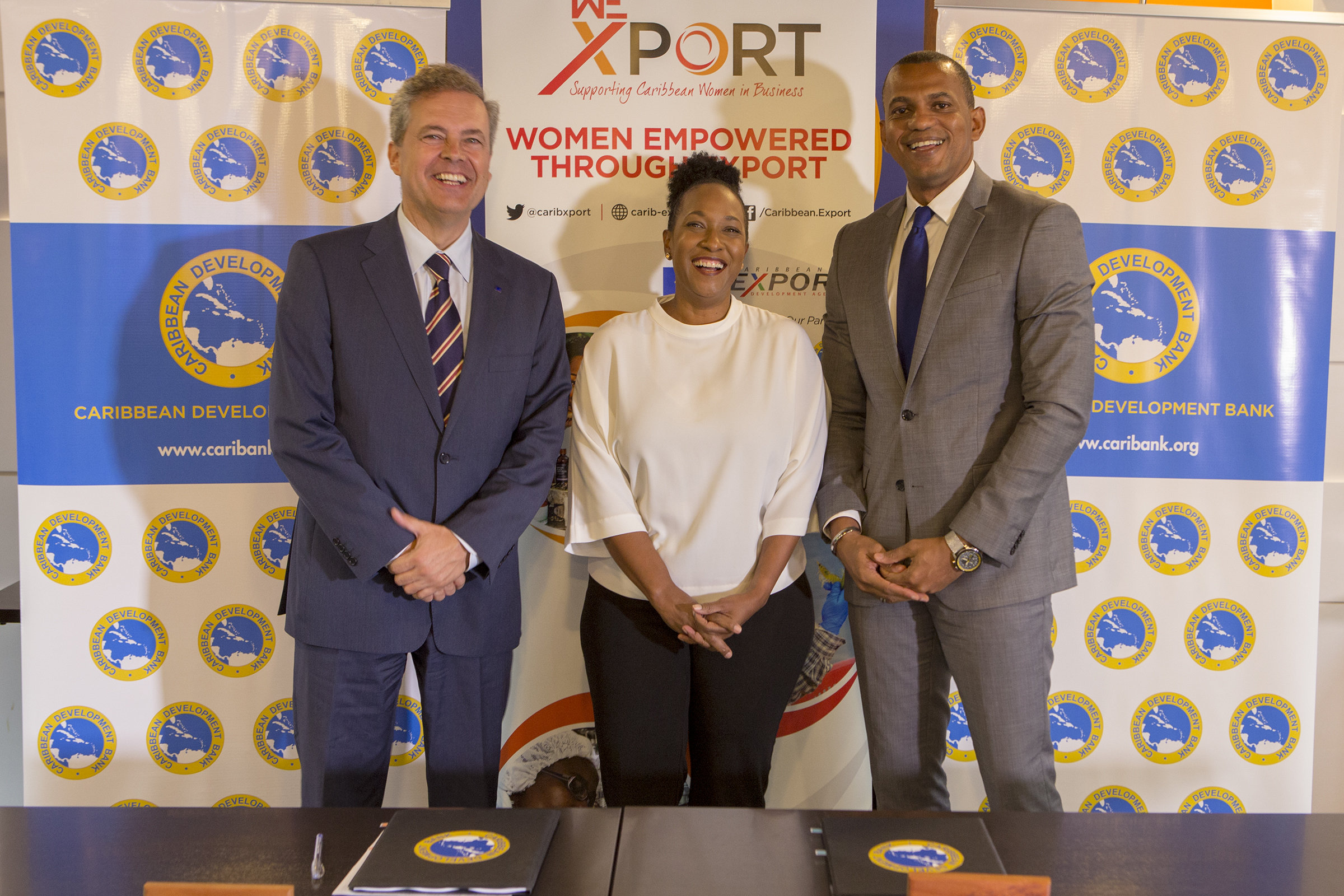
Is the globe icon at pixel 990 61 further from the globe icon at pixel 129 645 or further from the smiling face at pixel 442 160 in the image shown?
the globe icon at pixel 129 645

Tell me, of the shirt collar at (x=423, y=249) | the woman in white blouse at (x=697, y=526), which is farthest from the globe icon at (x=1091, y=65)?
the shirt collar at (x=423, y=249)

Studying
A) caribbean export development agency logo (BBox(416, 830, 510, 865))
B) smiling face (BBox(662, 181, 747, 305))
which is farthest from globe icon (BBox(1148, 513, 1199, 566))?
caribbean export development agency logo (BBox(416, 830, 510, 865))

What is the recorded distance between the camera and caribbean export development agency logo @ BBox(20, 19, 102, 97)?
2.56 meters

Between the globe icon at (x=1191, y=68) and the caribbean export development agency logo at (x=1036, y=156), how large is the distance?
1.28ft

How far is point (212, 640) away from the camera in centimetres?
274

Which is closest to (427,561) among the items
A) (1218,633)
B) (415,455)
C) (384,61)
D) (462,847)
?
(415,455)

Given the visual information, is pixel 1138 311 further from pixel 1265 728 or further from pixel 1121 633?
pixel 1265 728

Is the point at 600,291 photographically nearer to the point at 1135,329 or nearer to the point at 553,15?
the point at 553,15

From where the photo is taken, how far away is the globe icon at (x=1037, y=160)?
2734 millimetres

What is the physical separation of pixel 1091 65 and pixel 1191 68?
0.31 m

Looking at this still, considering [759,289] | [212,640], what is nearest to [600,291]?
[759,289]

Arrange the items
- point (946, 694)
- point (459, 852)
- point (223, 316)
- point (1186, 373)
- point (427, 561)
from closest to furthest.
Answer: point (459, 852)
point (427, 561)
point (946, 694)
point (223, 316)
point (1186, 373)

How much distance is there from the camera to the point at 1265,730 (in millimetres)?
2850

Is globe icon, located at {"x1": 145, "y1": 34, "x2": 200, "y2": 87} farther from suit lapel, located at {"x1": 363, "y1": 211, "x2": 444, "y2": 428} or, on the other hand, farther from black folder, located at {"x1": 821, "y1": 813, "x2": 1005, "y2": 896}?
black folder, located at {"x1": 821, "y1": 813, "x2": 1005, "y2": 896}
